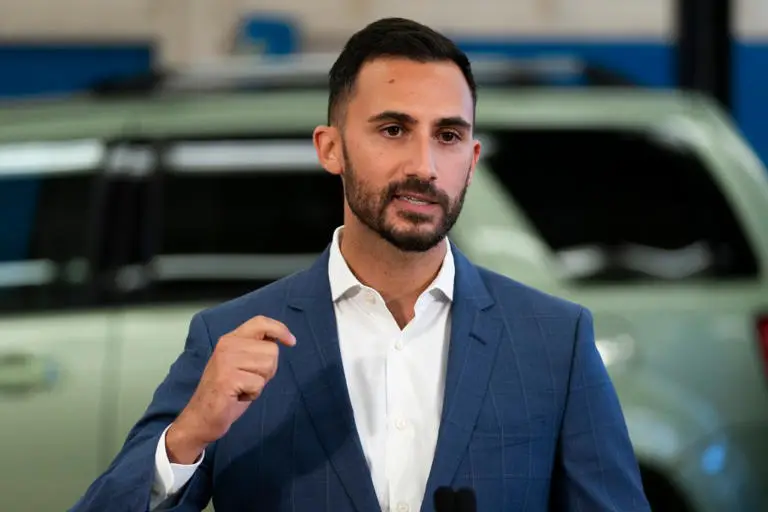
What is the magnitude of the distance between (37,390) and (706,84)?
3665 mm

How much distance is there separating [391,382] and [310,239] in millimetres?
1660

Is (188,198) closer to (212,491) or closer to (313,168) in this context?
(313,168)

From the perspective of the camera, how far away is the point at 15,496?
3166 millimetres

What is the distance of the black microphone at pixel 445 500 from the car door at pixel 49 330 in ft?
6.00

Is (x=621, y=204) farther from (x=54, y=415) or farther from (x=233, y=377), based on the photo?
(x=233, y=377)

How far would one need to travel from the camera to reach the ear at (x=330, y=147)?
5.85 ft

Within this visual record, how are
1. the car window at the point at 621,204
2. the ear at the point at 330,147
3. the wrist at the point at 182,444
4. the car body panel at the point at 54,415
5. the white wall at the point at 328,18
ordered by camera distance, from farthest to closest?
the white wall at the point at 328,18 < the car window at the point at 621,204 < the car body panel at the point at 54,415 < the ear at the point at 330,147 < the wrist at the point at 182,444

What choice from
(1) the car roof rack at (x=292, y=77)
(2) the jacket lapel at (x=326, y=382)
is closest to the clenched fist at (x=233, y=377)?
(2) the jacket lapel at (x=326, y=382)

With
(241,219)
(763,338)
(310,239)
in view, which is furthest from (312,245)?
(763,338)

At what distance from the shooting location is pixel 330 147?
180cm

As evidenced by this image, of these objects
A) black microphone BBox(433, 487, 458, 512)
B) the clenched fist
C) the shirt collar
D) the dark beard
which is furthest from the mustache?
black microphone BBox(433, 487, 458, 512)

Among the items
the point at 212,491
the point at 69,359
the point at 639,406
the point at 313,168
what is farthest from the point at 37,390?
the point at 212,491

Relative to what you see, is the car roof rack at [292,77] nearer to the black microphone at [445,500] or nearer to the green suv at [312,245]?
the green suv at [312,245]

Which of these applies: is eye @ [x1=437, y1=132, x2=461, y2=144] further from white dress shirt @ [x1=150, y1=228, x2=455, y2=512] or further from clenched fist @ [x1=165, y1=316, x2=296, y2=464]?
clenched fist @ [x1=165, y1=316, x2=296, y2=464]
